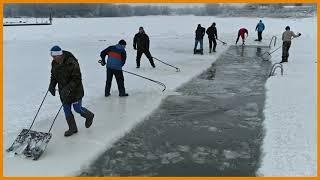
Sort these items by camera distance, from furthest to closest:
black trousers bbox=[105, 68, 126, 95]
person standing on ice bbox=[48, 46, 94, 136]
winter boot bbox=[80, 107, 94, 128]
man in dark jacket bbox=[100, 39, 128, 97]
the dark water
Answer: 1. black trousers bbox=[105, 68, 126, 95]
2. man in dark jacket bbox=[100, 39, 128, 97]
3. winter boot bbox=[80, 107, 94, 128]
4. person standing on ice bbox=[48, 46, 94, 136]
5. the dark water

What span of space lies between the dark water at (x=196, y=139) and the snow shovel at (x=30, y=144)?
0.84 metres

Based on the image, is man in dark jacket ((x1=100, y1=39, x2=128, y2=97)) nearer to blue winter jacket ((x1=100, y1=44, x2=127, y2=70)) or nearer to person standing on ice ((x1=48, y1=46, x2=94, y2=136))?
blue winter jacket ((x1=100, y1=44, x2=127, y2=70))

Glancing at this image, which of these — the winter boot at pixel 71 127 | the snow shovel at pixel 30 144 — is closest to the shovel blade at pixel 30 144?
the snow shovel at pixel 30 144

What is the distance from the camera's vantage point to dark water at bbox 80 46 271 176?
582 cm

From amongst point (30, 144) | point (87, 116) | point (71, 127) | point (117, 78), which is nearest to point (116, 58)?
point (117, 78)

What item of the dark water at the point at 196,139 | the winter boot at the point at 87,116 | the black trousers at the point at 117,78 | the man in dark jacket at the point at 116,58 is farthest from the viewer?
the black trousers at the point at 117,78

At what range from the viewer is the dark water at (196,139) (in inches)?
229

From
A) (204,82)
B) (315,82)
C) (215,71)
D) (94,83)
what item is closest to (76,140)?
(94,83)

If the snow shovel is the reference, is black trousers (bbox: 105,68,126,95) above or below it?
above

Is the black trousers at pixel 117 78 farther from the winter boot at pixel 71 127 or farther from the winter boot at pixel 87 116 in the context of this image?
the winter boot at pixel 71 127

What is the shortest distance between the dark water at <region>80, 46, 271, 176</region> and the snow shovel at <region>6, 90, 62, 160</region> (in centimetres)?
84

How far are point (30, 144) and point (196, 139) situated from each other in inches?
105

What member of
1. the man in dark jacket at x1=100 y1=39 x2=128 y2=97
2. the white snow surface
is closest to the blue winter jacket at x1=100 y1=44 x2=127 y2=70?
the man in dark jacket at x1=100 y1=39 x2=128 y2=97

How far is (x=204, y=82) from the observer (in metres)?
12.5
